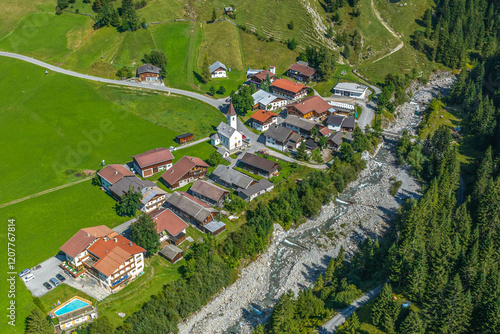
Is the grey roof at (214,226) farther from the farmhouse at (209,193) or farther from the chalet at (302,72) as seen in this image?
the chalet at (302,72)

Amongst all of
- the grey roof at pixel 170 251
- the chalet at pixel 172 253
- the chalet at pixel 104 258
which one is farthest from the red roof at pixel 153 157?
the chalet at pixel 172 253

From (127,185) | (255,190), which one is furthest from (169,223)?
(255,190)

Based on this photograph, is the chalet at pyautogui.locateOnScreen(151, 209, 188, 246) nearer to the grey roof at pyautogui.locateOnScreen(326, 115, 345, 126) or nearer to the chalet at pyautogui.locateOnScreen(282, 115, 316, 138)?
the chalet at pyautogui.locateOnScreen(282, 115, 316, 138)

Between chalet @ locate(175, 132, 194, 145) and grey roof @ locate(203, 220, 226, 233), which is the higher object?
chalet @ locate(175, 132, 194, 145)

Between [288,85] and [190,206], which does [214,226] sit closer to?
[190,206]

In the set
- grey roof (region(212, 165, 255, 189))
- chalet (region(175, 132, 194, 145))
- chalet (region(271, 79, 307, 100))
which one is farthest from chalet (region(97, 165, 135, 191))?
chalet (region(271, 79, 307, 100))

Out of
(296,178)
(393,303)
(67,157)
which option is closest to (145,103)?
(67,157)
